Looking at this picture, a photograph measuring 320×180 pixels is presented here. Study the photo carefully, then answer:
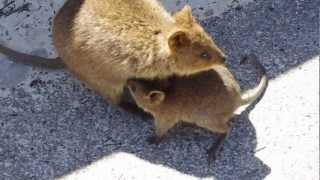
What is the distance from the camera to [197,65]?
4137mm

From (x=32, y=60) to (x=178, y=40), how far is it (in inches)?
41.8

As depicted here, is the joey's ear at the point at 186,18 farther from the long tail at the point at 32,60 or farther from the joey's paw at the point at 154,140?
the long tail at the point at 32,60

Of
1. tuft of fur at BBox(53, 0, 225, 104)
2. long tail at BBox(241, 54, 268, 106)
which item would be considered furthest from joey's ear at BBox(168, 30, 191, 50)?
long tail at BBox(241, 54, 268, 106)

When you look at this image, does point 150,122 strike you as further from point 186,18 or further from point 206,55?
point 186,18

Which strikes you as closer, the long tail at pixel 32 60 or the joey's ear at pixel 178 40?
the joey's ear at pixel 178 40

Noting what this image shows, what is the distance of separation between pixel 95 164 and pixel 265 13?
1.72m

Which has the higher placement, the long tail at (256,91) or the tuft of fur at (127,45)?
the tuft of fur at (127,45)

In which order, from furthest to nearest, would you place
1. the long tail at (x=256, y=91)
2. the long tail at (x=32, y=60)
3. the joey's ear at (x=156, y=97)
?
1. the long tail at (x=32, y=60)
2. the long tail at (x=256, y=91)
3. the joey's ear at (x=156, y=97)

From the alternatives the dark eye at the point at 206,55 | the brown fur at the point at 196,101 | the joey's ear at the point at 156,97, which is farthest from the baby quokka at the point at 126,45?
the joey's ear at the point at 156,97

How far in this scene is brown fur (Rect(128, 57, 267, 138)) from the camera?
4.01 metres

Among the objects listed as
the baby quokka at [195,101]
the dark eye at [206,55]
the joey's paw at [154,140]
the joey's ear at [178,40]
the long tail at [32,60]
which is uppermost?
the joey's ear at [178,40]

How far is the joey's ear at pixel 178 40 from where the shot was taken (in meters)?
3.99

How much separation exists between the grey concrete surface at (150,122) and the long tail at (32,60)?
1.6 inches

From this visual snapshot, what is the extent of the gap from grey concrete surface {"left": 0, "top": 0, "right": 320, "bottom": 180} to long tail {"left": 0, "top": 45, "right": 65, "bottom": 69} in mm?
41
